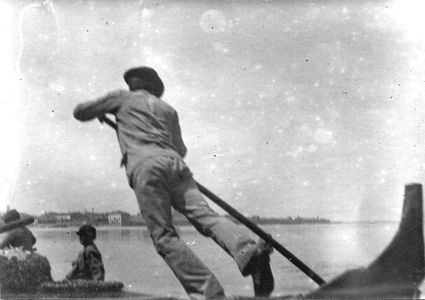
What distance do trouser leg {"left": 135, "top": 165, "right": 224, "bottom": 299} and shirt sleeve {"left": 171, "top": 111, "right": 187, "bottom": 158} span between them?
54cm

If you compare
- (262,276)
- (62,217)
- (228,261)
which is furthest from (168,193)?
(228,261)

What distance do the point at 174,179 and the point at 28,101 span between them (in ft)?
7.75

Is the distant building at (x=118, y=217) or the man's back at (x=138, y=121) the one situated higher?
the man's back at (x=138, y=121)

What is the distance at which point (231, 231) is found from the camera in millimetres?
3266

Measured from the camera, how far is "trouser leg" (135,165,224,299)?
3.11 meters

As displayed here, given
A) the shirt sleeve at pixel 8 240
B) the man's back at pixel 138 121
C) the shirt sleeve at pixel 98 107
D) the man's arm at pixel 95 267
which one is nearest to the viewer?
the man's back at pixel 138 121

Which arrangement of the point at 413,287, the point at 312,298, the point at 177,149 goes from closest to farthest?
the point at 312,298
the point at 413,287
the point at 177,149

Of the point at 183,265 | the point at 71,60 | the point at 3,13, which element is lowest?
the point at 183,265

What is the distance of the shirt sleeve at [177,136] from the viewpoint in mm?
3814

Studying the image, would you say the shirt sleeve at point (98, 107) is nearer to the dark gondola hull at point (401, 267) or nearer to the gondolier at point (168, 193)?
the gondolier at point (168, 193)

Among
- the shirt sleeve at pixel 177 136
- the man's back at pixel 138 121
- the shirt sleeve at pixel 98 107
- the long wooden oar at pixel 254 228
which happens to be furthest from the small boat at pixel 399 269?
the shirt sleeve at pixel 98 107

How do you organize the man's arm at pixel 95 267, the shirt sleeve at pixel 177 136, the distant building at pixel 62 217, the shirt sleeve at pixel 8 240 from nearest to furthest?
1. the shirt sleeve at pixel 177 136
2. the man's arm at pixel 95 267
3. the distant building at pixel 62 217
4. the shirt sleeve at pixel 8 240

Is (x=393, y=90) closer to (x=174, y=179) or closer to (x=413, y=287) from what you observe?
(x=413, y=287)

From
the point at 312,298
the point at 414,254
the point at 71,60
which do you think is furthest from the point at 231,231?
the point at 71,60
